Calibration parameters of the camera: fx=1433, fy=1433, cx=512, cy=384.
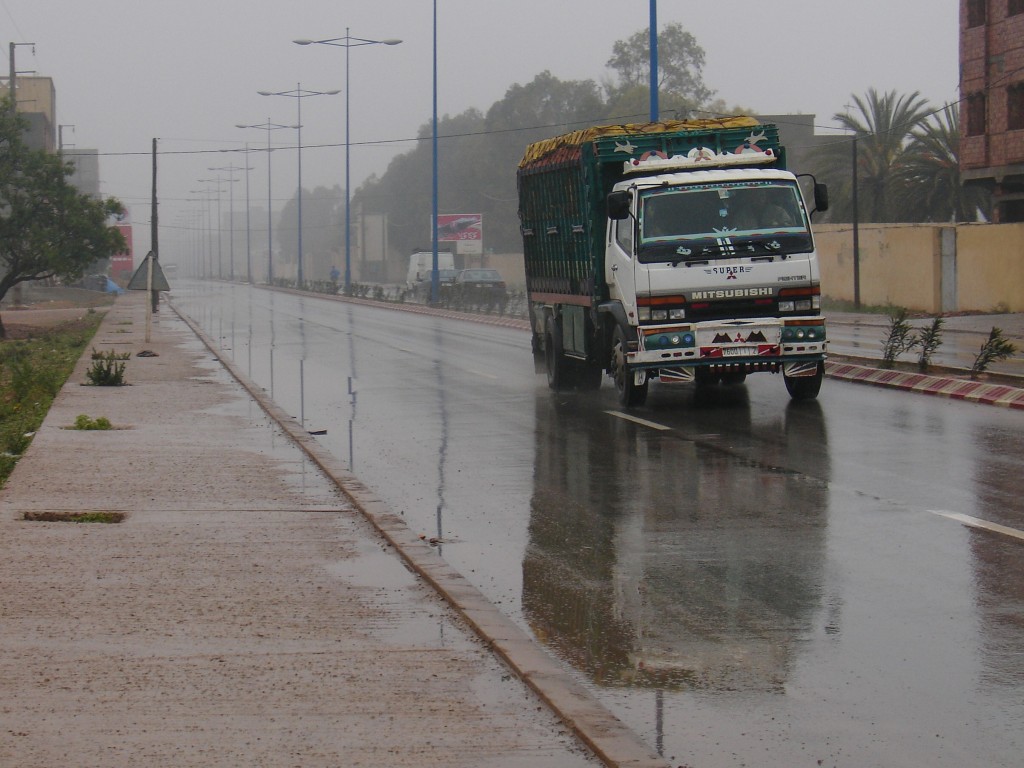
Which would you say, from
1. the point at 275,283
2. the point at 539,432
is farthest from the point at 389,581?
the point at 275,283

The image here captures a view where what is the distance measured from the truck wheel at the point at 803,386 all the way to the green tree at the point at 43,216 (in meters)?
33.0

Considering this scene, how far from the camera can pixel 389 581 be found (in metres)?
7.96

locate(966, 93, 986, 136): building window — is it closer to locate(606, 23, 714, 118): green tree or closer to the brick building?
the brick building

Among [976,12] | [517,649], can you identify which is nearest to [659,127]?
[517,649]

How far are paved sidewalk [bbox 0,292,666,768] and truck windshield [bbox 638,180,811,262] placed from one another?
583cm

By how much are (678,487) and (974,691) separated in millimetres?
5487

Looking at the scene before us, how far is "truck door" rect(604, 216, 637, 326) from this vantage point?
15953 mm

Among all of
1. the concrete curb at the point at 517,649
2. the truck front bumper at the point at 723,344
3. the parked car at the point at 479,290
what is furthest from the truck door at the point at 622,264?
the parked car at the point at 479,290

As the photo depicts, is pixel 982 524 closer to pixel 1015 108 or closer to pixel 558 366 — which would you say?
pixel 558 366

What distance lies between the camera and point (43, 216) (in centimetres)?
4575

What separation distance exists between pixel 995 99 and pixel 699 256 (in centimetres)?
3155

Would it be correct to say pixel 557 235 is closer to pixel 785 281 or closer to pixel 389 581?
pixel 785 281

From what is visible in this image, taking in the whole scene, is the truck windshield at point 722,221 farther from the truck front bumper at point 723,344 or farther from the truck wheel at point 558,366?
the truck wheel at point 558,366

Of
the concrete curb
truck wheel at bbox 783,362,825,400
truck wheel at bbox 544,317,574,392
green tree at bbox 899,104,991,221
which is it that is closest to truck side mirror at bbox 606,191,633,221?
truck wheel at bbox 783,362,825,400
